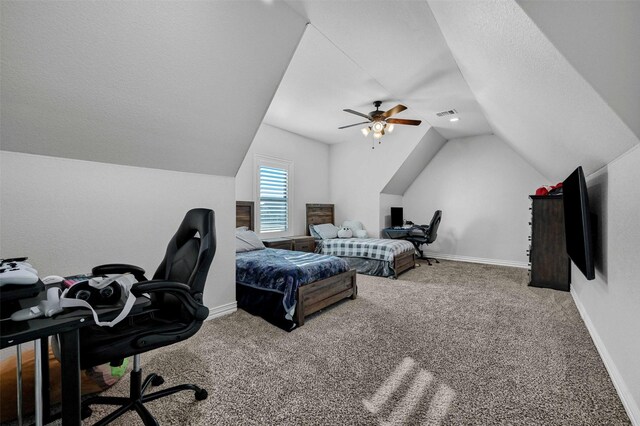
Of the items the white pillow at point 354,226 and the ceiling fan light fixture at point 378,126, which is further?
the white pillow at point 354,226

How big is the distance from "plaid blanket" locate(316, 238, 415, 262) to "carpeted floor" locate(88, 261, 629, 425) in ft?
4.80

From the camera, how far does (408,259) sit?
16.8 ft

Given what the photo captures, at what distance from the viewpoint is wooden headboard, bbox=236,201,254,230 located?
186 inches

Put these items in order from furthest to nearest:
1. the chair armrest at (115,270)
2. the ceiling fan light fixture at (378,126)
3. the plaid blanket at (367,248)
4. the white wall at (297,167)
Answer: the white wall at (297,167) < the plaid blanket at (367,248) < the ceiling fan light fixture at (378,126) < the chair armrest at (115,270)

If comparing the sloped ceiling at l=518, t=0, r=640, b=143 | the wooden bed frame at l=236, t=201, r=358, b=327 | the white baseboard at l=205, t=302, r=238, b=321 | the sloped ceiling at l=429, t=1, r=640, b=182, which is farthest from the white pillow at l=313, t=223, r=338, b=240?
the sloped ceiling at l=518, t=0, r=640, b=143

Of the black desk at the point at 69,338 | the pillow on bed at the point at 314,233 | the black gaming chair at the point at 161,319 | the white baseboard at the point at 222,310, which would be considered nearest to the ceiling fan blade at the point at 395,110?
the pillow on bed at the point at 314,233

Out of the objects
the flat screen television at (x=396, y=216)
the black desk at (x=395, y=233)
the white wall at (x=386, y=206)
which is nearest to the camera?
the black desk at (x=395, y=233)

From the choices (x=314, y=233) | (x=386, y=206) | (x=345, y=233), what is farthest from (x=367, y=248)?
(x=386, y=206)

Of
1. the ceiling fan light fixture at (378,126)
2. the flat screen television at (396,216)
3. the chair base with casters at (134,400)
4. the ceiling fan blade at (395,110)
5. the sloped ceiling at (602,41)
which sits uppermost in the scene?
the ceiling fan blade at (395,110)

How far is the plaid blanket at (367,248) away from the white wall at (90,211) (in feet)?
8.72

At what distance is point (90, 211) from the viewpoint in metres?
2.18

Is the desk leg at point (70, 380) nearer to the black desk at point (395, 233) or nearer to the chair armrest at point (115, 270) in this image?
the chair armrest at point (115, 270)

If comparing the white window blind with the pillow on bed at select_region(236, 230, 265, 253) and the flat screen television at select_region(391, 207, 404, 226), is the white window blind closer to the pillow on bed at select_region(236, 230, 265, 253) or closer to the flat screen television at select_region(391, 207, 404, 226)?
the pillow on bed at select_region(236, 230, 265, 253)

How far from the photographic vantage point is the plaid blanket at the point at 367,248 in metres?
4.66
